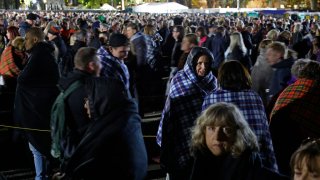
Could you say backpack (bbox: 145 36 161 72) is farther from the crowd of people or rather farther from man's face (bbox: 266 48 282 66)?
man's face (bbox: 266 48 282 66)

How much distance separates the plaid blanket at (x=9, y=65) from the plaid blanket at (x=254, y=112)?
4.83 meters

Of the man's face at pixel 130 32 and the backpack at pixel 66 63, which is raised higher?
the man's face at pixel 130 32

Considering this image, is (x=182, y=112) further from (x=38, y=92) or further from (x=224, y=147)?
(x=38, y=92)

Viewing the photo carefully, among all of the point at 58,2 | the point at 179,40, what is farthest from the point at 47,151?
the point at 58,2

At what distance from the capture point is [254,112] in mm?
4543

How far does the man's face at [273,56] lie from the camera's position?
7297 millimetres

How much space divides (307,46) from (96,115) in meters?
9.10

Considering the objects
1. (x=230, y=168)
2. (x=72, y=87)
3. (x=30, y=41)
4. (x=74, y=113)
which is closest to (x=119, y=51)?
(x=30, y=41)

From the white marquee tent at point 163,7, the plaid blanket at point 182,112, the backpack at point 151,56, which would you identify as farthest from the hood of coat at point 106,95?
the white marquee tent at point 163,7

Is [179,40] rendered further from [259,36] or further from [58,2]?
[58,2]

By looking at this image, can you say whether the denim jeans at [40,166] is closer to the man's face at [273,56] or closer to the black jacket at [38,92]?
the black jacket at [38,92]

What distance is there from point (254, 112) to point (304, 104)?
100cm

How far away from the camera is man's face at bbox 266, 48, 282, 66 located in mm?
7297

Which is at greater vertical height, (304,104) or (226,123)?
(226,123)
